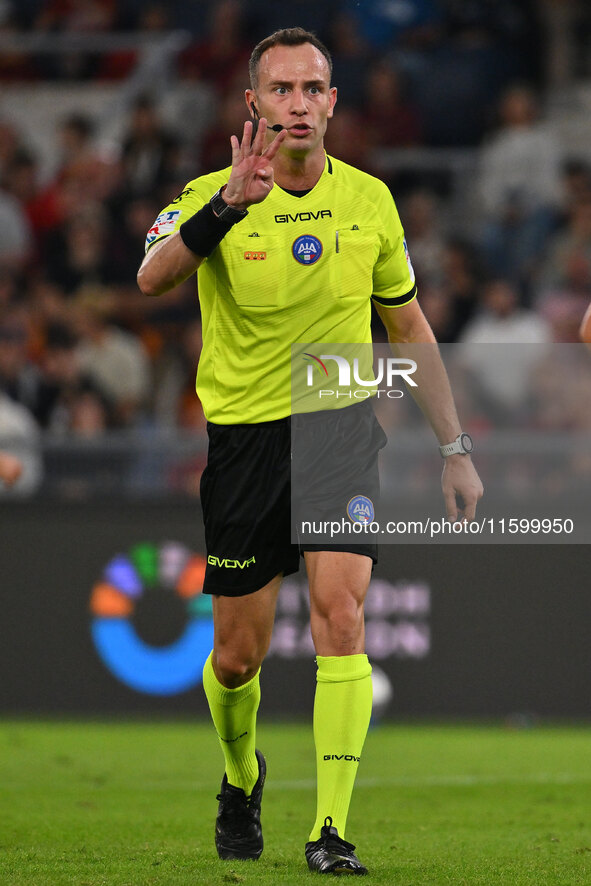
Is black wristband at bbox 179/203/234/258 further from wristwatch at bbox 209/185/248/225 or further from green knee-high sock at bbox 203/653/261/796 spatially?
green knee-high sock at bbox 203/653/261/796

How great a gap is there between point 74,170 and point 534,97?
4.61 metres

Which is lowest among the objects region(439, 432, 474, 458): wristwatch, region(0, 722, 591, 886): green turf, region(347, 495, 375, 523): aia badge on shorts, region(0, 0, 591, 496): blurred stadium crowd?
region(0, 722, 591, 886): green turf

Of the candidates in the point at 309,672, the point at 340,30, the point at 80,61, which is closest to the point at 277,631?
the point at 309,672

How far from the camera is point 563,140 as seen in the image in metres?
14.2

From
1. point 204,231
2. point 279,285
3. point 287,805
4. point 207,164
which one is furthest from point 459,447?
point 207,164

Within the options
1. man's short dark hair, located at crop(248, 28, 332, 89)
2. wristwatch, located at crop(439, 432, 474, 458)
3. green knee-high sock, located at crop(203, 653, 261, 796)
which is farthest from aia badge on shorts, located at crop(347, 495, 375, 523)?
man's short dark hair, located at crop(248, 28, 332, 89)

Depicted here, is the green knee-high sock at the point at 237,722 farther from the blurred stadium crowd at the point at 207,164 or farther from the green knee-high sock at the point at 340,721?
the blurred stadium crowd at the point at 207,164

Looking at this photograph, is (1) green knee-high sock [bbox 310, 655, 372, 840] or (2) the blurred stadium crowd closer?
(1) green knee-high sock [bbox 310, 655, 372, 840]

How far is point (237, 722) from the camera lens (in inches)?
209

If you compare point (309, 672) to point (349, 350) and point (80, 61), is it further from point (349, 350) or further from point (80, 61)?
point (80, 61)

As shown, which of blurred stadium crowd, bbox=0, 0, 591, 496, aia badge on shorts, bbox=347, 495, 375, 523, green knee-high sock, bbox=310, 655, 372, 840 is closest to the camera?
green knee-high sock, bbox=310, 655, 372, 840

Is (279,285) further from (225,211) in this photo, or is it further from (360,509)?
(360,509)

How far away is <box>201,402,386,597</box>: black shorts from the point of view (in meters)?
5.04

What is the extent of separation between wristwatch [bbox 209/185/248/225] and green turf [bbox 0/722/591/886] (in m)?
2.03
